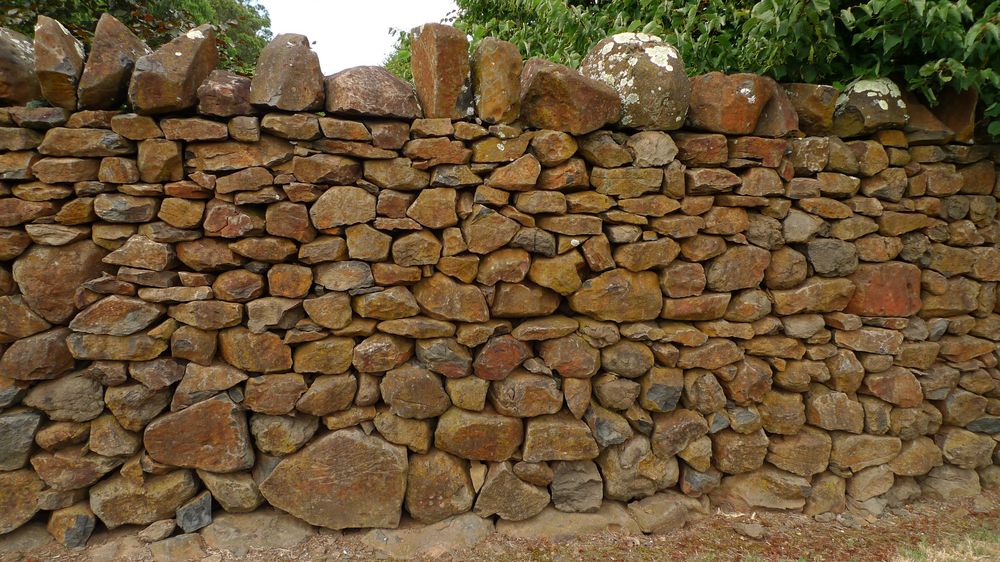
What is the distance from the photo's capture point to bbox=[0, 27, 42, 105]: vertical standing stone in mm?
2361

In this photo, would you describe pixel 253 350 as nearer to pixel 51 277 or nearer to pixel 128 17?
pixel 51 277

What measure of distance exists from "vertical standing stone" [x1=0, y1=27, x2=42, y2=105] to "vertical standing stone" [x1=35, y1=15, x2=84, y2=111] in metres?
0.07

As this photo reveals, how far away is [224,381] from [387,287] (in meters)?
1.02

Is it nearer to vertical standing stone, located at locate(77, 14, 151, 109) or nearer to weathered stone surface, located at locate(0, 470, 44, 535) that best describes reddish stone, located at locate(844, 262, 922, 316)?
vertical standing stone, located at locate(77, 14, 151, 109)

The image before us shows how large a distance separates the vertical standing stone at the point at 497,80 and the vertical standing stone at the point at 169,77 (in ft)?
4.77

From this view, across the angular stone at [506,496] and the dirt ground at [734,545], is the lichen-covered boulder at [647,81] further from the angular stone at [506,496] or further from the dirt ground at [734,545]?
the dirt ground at [734,545]

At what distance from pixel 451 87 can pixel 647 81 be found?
3.63ft

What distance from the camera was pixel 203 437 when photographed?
2.64 metres

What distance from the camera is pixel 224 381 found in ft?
8.62

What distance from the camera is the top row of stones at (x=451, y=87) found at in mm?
2389

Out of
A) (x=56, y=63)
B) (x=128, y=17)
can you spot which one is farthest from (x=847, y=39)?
(x=128, y=17)

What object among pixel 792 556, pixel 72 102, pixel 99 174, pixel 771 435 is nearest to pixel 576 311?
pixel 771 435

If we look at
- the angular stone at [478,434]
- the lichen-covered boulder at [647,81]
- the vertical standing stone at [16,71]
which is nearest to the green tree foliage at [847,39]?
the lichen-covered boulder at [647,81]

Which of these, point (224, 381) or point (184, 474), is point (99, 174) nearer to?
point (224, 381)
